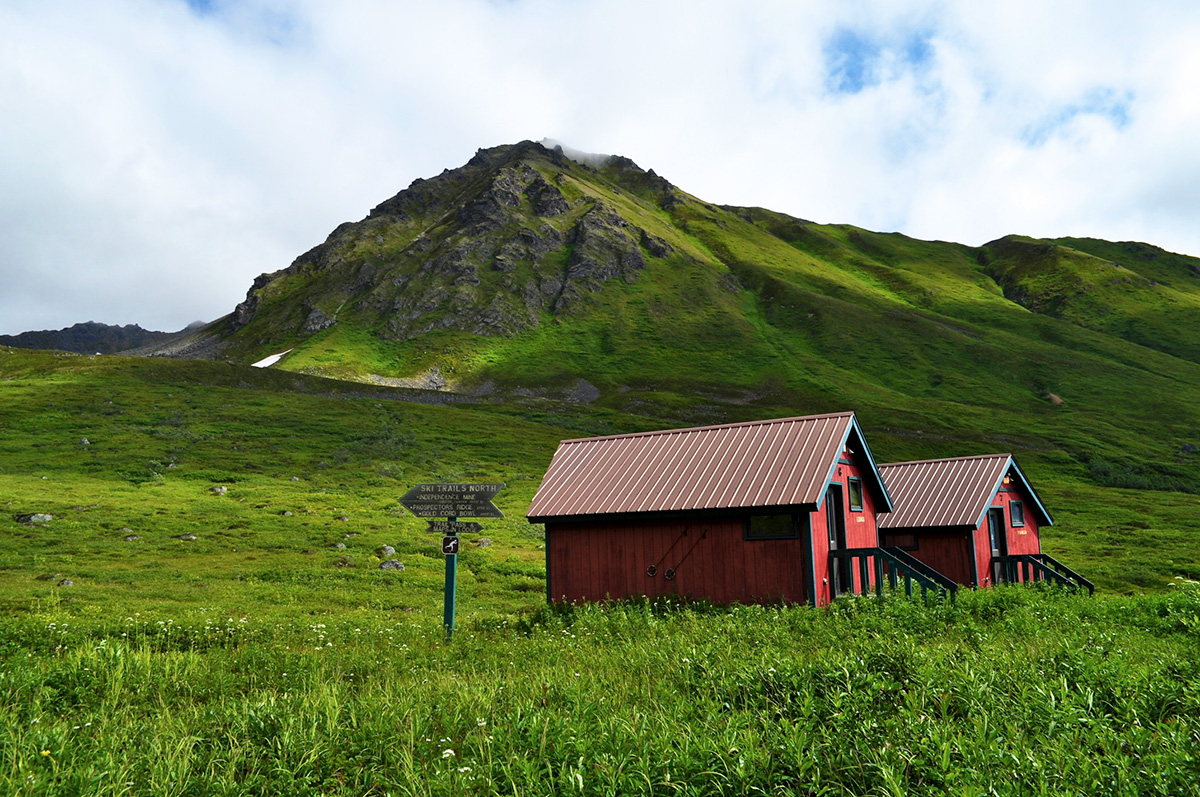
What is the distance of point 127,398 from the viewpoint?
253ft

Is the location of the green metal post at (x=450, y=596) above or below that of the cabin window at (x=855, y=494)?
below

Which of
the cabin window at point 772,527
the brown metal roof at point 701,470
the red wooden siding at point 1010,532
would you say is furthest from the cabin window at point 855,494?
the red wooden siding at point 1010,532

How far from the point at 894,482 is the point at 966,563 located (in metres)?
5.58

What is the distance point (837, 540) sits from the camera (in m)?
25.8

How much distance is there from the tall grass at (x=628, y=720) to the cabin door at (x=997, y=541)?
22.1 m

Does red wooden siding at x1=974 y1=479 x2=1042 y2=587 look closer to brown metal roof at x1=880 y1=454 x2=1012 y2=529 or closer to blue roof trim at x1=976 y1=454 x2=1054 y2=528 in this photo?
blue roof trim at x1=976 y1=454 x2=1054 y2=528

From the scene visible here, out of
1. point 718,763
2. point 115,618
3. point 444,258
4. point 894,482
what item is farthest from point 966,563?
point 444,258

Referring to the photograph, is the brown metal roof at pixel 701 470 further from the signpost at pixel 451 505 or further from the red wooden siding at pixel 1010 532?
the red wooden siding at pixel 1010 532

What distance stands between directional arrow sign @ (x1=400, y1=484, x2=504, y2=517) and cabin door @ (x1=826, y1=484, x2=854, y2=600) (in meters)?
13.2

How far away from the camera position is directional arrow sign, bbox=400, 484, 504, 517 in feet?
56.7

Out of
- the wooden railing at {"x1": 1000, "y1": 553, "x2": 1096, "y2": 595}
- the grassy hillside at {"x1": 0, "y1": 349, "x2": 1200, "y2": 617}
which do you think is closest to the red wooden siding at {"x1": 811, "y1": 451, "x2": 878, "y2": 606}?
the wooden railing at {"x1": 1000, "y1": 553, "x2": 1096, "y2": 595}

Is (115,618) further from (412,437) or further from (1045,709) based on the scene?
(412,437)

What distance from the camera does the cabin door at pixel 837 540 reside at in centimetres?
2484

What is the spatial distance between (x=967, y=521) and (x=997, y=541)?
4723mm
